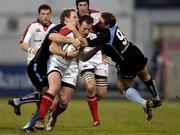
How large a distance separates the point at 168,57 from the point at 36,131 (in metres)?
18.3

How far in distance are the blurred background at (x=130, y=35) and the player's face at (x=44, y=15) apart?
A: 1522 cm

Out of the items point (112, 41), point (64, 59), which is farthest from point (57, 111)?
point (112, 41)

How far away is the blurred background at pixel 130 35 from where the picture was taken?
107 ft

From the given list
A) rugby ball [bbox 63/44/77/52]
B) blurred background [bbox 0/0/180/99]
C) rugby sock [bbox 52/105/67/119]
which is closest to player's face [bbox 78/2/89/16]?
rugby ball [bbox 63/44/77/52]

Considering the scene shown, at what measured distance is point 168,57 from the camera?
3278 centimetres

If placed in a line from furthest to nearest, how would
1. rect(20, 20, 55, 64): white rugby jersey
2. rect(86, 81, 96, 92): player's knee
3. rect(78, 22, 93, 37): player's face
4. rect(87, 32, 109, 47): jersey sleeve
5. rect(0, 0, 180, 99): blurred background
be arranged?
1. rect(0, 0, 180, 99): blurred background
2. rect(86, 81, 96, 92): player's knee
3. rect(20, 20, 55, 64): white rugby jersey
4. rect(87, 32, 109, 47): jersey sleeve
5. rect(78, 22, 93, 37): player's face

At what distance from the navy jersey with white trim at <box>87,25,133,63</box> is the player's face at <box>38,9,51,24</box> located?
98 cm

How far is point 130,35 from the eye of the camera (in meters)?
35.9

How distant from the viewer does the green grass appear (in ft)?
50.3

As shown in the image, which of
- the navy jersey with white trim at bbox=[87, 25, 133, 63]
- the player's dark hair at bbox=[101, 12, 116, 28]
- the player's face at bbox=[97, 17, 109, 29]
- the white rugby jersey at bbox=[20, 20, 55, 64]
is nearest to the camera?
the navy jersey with white trim at bbox=[87, 25, 133, 63]

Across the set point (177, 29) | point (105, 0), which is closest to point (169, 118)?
point (105, 0)

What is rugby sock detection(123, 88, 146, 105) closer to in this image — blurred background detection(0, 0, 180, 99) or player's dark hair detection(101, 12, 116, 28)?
player's dark hair detection(101, 12, 116, 28)

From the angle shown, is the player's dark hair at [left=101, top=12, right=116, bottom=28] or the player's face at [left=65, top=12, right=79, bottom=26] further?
the player's dark hair at [left=101, top=12, right=116, bottom=28]

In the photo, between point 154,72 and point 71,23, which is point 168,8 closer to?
point 154,72
